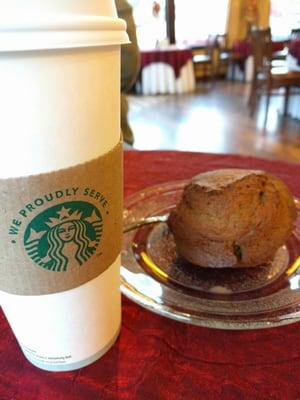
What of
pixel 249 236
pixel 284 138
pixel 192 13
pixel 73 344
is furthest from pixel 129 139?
pixel 192 13

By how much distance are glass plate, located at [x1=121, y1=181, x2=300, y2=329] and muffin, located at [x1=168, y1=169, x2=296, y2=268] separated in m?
0.02

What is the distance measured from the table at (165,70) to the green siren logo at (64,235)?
Result: 4.61 meters

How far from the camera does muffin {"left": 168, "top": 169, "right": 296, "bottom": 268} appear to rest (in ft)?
A: 1.43

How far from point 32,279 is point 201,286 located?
0.22 meters

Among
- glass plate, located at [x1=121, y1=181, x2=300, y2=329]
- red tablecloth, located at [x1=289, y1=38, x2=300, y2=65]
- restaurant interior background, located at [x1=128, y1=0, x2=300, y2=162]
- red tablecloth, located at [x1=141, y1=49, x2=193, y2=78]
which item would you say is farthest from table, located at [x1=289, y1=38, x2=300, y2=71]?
glass plate, located at [x1=121, y1=181, x2=300, y2=329]

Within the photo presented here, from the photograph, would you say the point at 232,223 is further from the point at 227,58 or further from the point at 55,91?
the point at 227,58

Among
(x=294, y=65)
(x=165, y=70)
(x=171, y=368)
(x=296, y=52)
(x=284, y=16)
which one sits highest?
(x=284, y=16)

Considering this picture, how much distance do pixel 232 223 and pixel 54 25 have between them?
12.0 inches

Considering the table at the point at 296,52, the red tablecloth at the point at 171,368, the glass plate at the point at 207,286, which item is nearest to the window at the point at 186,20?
the table at the point at 296,52

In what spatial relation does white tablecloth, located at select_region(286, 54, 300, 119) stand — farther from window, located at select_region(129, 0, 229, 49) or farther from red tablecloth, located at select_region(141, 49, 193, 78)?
window, located at select_region(129, 0, 229, 49)

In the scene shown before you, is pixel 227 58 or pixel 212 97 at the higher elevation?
pixel 227 58

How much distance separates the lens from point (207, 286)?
0.43 meters

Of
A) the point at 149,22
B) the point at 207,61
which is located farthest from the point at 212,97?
the point at 149,22

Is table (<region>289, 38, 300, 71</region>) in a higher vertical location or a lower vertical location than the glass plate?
higher
